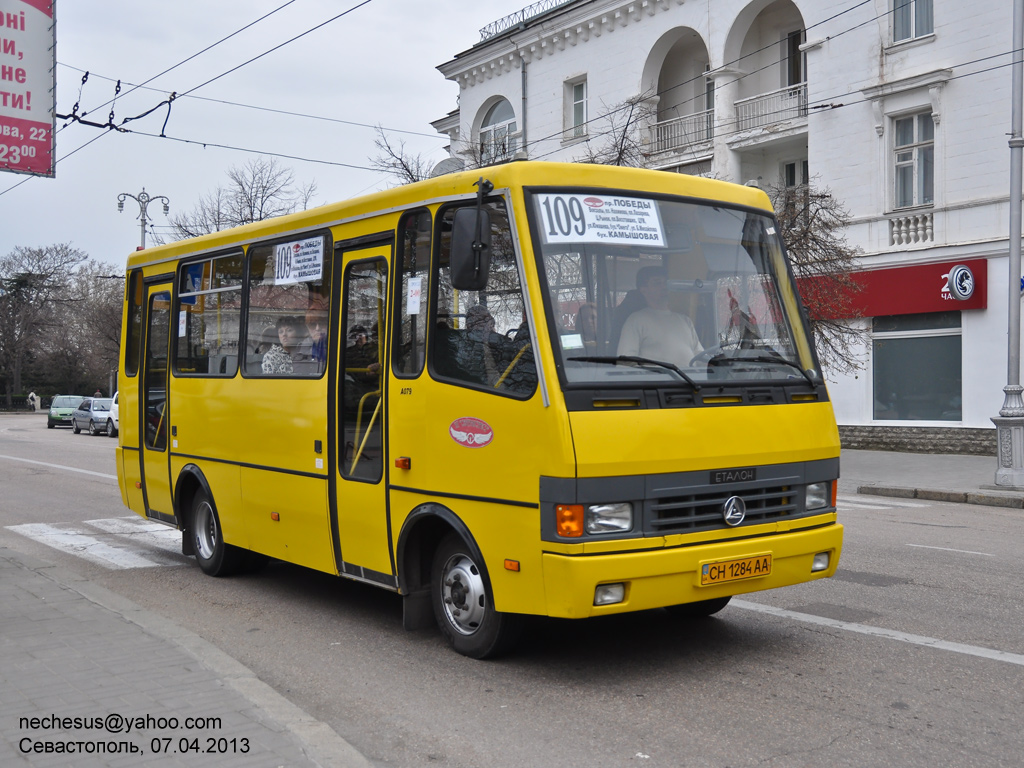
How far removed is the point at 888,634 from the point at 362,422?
3623 millimetres

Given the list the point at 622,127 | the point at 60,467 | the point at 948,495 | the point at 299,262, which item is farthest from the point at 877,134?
the point at 60,467

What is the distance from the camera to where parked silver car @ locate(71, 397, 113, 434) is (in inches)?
1640

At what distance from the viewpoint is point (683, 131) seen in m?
29.5

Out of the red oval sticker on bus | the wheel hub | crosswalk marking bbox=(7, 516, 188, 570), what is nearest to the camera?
the red oval sticker on bus

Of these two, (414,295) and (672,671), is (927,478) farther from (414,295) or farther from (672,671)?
(414,295)

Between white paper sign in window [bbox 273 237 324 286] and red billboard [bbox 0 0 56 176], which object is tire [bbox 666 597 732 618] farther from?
red billboard [bbox 0 0 56 176]

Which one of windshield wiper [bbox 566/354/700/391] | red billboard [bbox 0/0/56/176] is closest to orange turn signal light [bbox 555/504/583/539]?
windshield wiper [bbox 566/354/700/391]

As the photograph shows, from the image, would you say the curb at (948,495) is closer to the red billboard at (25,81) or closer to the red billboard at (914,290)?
the red billboard at (914,290)

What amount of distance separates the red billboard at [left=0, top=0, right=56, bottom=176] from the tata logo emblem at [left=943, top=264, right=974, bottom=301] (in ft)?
56.8

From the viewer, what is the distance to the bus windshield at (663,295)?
5.70 metres

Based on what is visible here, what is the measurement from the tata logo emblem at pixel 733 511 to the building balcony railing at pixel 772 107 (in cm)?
2140

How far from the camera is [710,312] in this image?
6145 millimetres

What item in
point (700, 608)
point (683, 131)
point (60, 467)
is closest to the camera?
point (700, 608)

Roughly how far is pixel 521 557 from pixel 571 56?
91.9ft
